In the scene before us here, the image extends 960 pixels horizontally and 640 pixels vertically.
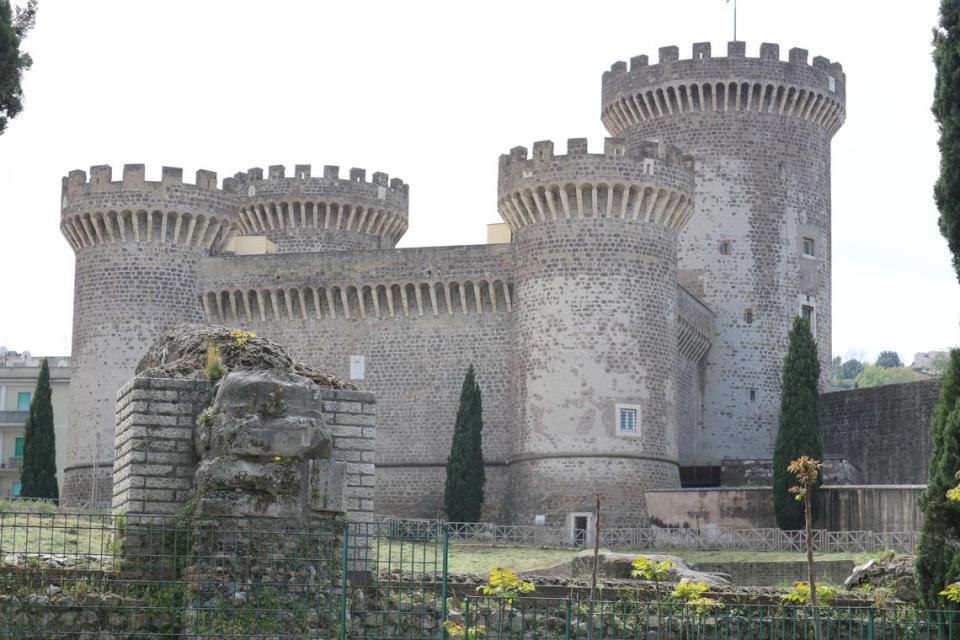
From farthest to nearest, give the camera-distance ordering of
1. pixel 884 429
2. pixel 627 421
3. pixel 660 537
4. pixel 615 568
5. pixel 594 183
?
pixel 884 429
pixel 594 183
pixel 627 421
pixel 660 537
pixel 615 568

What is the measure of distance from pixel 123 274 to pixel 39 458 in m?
5.18

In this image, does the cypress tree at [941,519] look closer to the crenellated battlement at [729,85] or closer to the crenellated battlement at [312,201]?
the crenellated battlement at [729,85]

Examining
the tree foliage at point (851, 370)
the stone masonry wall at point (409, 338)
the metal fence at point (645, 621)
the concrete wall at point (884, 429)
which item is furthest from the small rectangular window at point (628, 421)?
the tree foliage at point (851, 370)

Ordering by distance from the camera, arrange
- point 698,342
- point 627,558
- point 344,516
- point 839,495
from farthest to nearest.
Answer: point 698,342 < point 839,495 < point 627,558 < point 344,516

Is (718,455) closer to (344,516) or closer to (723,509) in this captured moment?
(723,509)

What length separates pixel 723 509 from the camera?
41000 mm

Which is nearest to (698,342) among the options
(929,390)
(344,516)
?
(929,390)

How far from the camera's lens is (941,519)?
2097cm

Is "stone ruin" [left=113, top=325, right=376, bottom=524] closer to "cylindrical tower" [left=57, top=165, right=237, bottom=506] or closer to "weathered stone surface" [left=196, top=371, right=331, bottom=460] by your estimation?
"weathered stone surface" [left=196, top=371, right=331, bottom=460]

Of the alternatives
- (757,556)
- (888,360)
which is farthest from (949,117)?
(888,360)

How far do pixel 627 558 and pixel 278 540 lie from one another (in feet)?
51.2

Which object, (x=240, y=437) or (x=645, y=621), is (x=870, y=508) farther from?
(x=240, y=437)

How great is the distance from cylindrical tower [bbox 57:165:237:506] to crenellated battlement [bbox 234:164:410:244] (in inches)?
218

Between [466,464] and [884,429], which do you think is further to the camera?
[884,429]
